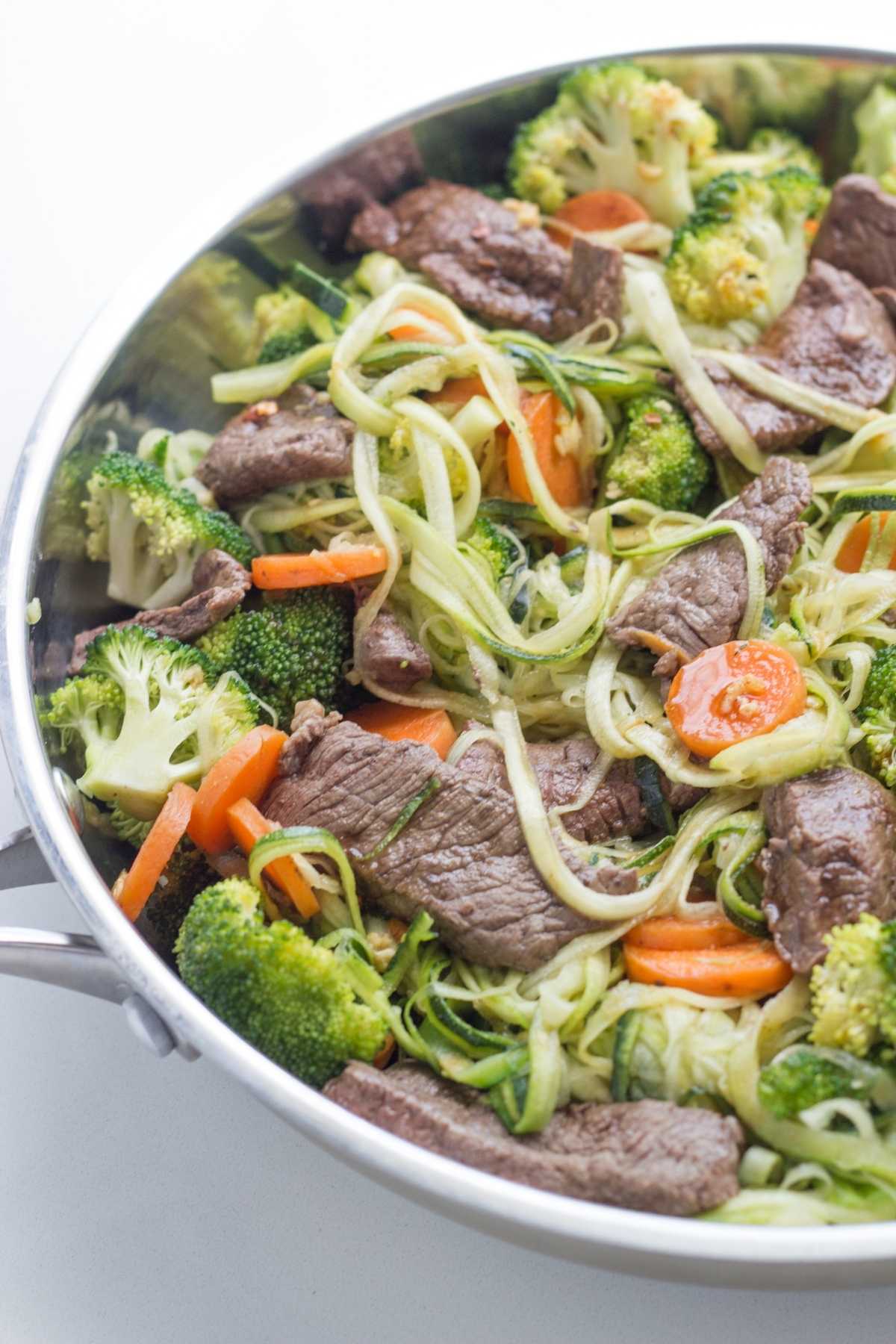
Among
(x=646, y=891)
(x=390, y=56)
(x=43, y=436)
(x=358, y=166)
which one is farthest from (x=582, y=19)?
(x=646, y=891)

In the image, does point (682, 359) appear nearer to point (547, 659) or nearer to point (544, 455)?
A: point (544, 455)

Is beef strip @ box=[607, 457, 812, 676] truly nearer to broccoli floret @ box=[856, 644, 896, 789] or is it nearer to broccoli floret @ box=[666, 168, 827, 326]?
broccoli floret @ box=[856, 644, 896, 789]

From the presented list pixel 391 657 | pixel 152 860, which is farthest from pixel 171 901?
pixel 391 657

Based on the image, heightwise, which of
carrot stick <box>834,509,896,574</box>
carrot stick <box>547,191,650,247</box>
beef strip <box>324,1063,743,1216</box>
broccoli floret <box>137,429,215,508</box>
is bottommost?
beef strip <box>324,1063,743,1216</box>

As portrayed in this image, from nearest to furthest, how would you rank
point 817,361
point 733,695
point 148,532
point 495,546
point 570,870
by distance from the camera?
point 570,870
point 733,695
point 495,546
point 148,532
point 817,361

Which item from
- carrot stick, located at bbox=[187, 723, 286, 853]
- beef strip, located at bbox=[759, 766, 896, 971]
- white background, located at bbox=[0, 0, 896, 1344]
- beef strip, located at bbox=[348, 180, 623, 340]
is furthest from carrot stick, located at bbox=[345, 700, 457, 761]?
beef strip, located at bbox=[348, 180, 623, 340]
